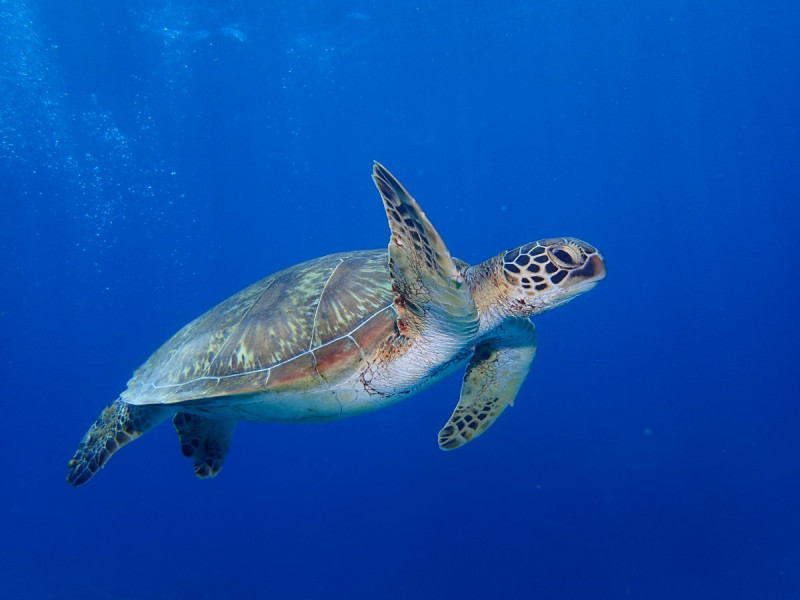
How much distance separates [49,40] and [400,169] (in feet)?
87.4

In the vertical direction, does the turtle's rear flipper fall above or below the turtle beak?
above

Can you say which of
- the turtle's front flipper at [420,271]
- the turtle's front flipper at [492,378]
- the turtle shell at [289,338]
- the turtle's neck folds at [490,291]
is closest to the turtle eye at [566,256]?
the turtle's neck folds at [490,291]

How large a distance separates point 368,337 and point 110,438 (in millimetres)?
2486

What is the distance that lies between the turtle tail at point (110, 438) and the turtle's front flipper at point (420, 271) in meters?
2.28

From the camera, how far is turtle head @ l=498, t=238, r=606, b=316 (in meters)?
2.54

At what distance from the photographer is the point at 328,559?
13.0 meters

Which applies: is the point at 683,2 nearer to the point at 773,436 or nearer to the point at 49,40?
the point at 773,436

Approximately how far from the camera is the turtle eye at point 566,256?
2549 millimetres

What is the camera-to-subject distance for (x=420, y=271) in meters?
2.17

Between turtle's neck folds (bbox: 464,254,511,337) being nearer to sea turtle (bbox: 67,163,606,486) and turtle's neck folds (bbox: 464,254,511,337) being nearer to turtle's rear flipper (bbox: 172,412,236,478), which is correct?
sea turtle (bbox: 67,163,606,486)

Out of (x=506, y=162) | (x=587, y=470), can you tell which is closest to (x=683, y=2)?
(x=506, y=162)

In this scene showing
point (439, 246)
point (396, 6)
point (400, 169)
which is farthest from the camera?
point (400, 169)

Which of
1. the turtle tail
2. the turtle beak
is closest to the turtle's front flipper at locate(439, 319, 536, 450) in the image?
the turtle beak

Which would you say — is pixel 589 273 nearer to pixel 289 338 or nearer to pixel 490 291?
pixel 490 291
